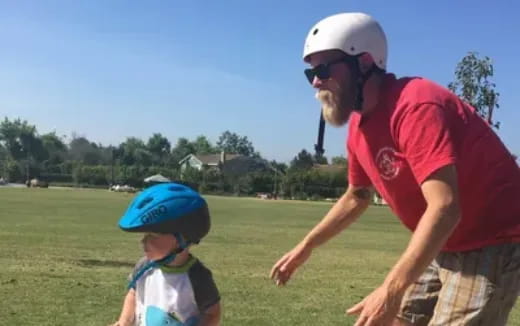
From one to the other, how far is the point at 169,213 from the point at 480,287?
150 cm

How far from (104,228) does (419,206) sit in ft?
70.5

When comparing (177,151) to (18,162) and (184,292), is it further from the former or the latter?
(184,292)

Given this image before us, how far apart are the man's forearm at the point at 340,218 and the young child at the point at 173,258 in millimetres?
927

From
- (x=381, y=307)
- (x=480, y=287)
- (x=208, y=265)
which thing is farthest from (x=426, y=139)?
(x=208, y=265)

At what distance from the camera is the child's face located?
11.3ft

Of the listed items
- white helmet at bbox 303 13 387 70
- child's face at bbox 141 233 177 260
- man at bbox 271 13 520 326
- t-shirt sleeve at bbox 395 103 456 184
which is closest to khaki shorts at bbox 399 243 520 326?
man at bbox 271 13 520 326

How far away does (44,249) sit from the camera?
15.7m

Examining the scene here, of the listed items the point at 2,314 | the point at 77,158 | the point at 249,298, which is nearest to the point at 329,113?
the point at 2,314

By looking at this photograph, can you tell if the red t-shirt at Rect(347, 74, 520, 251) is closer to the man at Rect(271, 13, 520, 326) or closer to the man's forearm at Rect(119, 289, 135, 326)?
the man at Rect(271, 13, 520, 326)

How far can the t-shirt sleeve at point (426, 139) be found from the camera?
117 inches

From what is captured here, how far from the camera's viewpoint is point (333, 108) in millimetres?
3402

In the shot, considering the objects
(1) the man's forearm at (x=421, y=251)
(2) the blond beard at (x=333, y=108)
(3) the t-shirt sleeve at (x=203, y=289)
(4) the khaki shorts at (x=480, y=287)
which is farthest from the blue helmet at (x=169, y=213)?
(4) the khaki shorts at (x=480, y=287)

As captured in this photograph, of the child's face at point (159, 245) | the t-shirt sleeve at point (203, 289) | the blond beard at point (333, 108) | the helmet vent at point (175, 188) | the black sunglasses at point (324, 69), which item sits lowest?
the t-shirt sleeve at point (203, 289)

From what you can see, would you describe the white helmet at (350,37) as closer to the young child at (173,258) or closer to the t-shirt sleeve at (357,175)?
the t-shirt sleeve at (357,175)
